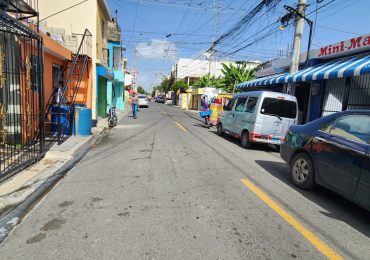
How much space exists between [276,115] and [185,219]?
6.94m

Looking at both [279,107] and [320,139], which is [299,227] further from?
[279,107]

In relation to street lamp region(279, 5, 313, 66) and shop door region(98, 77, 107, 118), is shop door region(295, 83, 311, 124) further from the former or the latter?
shop door region(98, 77, 107, 118)

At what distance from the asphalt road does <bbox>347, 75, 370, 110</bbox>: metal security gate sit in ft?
21.4

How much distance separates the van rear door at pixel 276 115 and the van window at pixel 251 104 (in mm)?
446

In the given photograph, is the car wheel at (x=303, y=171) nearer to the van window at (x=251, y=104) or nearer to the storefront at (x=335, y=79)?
the van window at (x=251, y=104)

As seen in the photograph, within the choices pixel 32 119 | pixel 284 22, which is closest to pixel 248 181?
pixel 32 119

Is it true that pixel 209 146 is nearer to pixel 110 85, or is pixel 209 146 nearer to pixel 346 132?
pixel 346 132

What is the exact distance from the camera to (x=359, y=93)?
37.8 ft

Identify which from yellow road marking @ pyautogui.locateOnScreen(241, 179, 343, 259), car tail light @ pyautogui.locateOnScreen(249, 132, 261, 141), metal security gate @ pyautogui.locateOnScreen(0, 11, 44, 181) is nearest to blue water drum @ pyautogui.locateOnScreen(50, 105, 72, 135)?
metal security gate @ pyautogui.locateOnScreen(0, 11, 44, 181)

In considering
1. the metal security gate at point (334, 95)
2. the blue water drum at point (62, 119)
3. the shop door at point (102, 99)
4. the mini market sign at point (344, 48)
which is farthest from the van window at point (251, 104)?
the shop door at point (102, 99)

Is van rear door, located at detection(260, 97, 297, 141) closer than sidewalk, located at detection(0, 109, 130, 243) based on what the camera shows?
No

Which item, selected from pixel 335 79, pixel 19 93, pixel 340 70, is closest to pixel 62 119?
pixel 19 93

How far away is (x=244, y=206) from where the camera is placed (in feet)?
15.5

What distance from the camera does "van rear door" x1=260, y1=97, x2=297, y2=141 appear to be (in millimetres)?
10031
